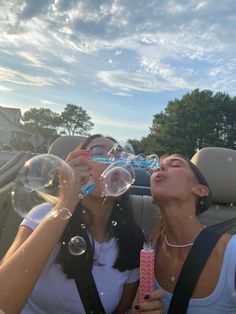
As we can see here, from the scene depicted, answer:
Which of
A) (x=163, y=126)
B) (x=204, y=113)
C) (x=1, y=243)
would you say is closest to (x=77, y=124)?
(x=163, y=126)

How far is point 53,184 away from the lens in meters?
2.25

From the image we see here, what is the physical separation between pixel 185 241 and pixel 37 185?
0.89m

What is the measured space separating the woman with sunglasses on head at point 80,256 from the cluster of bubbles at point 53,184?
Answer: 0.03m

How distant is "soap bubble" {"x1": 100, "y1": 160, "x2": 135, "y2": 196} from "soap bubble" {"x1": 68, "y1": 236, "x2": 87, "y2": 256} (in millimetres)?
283

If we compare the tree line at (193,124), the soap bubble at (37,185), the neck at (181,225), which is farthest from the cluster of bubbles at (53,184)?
the tree line at (193,124)

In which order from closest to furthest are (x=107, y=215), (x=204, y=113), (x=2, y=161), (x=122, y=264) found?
(x=122, y=264) → (x=107, y=215) → (x=2, y=161) → (x=204, y=113)

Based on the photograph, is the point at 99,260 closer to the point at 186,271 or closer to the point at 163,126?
the point at 186,271

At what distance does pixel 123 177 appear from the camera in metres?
2.50

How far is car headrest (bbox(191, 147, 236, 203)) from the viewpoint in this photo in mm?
3174

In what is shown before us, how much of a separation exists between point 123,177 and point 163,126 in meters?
46.4

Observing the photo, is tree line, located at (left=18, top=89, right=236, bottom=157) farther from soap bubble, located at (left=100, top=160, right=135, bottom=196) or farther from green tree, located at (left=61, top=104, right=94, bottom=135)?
soap bubble, located at (left=100, top=160, right=135, bottom=196)

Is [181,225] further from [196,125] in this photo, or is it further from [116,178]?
[196,125]

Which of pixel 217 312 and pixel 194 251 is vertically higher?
pixel 194 251

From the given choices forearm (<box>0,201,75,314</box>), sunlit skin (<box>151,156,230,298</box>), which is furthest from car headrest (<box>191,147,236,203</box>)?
forearm (<box>0,201,75,314</box>)
